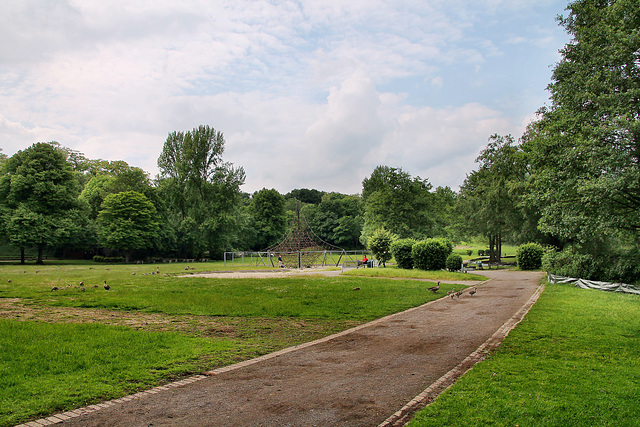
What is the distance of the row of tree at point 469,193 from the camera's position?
12.0 meters

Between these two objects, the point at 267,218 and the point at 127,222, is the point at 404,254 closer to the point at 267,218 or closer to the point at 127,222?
the point at 127,222

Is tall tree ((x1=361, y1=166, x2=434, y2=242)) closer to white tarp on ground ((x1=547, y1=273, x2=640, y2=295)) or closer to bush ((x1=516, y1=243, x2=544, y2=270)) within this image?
bush ((x1=516, y1=243, x2=544, y2=270))

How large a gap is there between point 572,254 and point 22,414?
71.6 ft

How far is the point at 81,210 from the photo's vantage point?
151ft

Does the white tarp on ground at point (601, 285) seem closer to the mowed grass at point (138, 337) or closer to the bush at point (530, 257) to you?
the mowed grass at point (138, 337)

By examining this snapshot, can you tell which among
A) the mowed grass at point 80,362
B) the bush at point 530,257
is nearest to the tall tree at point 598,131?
the mowed grass at point 80,362

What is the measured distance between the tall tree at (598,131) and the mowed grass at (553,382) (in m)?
3.98

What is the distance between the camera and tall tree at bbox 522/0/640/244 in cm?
1119

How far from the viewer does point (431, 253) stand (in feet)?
83.8

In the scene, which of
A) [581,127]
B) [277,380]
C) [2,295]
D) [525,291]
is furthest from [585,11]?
[2,295]

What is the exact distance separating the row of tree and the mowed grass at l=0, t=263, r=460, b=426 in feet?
21.1

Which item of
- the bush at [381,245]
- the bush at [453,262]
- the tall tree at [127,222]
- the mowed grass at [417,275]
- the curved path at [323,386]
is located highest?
the tall tree at [127,222]

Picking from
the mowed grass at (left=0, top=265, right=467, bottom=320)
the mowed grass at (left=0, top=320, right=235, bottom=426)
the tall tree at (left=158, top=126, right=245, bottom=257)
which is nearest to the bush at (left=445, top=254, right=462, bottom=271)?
the mowed grass at (left=0, top=265, right=467, bottom=320)

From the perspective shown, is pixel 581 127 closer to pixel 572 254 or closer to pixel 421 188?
pixel 572 254
